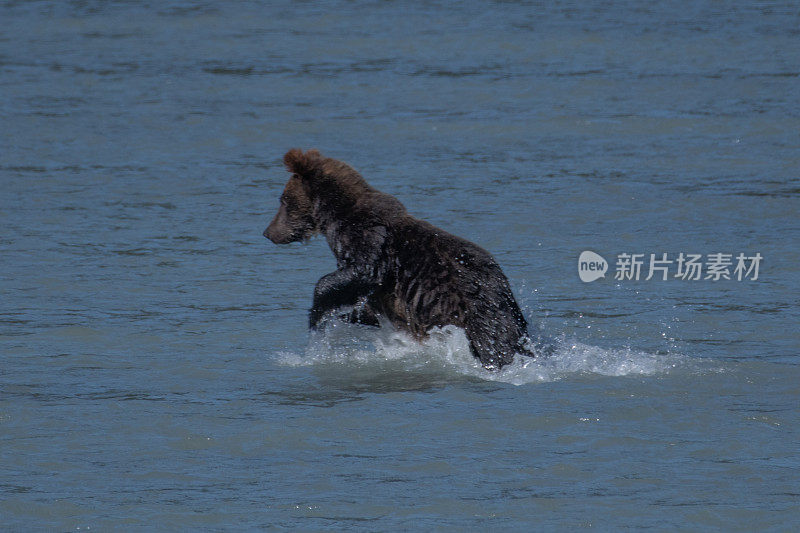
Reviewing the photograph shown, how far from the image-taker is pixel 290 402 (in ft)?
25.1

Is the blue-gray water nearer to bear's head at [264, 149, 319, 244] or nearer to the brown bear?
the brown bear

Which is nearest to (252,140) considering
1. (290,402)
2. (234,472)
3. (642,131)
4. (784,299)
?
(642,131)

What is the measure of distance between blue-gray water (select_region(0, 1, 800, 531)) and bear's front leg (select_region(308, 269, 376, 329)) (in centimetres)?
22

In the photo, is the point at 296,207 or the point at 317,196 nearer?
the point at 317,196

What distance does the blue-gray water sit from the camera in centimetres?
643

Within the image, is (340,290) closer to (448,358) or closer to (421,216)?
(448,358)

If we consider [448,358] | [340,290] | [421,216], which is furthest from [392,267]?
[421,216]

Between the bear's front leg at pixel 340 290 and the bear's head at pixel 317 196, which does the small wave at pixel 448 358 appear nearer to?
the bear's front leg at pixel 340 290

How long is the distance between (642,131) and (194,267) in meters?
6.36

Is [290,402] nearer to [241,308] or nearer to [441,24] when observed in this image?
[241,308]

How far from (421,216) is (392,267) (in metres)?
4.19

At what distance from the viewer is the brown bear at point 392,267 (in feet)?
26.6

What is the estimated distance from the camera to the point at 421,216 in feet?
41.3

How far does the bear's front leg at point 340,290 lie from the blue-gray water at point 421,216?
0.73 feet
